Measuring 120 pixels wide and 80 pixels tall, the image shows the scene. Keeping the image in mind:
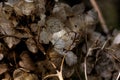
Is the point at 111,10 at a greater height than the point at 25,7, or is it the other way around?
the point at 25,7

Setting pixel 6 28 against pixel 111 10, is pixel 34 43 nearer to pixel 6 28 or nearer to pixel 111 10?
pixel 6 28

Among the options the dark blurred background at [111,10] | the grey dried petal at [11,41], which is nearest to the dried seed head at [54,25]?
the grey dried petal at [11,41]

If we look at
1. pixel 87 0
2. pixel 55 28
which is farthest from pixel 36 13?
pixel 87 0

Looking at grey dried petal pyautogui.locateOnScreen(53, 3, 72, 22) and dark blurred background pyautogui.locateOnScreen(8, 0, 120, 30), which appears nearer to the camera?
grey dried petal pyautogui.locateOnScreen(53, 3, 72, 22)

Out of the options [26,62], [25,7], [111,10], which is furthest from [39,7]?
[111,10]

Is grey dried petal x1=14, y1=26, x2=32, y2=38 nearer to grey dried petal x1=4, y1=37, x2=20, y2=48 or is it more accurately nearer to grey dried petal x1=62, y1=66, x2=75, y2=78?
grey dried petal x1=4, y1=37, x2=20, y2=48

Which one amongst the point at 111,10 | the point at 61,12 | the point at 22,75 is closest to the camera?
the point at 22,75

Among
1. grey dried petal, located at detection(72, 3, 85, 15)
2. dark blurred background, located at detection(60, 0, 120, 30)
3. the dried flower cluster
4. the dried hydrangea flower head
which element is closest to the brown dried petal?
the dried flower cluster

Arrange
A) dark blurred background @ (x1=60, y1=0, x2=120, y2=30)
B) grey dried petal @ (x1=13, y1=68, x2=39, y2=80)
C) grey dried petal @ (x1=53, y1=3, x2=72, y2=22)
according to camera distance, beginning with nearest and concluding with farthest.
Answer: grey dried petal @ (x1=13, y1=68, x2=39, y2=80) < grey dried petal @ (x1=53, y1=3, x2=72, y2=22) < dark blurred background @ (x1=60, y1=0, x2=120, y2=30)

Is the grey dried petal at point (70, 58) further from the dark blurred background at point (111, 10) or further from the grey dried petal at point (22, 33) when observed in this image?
the dark blurred background at point (111, 10)
